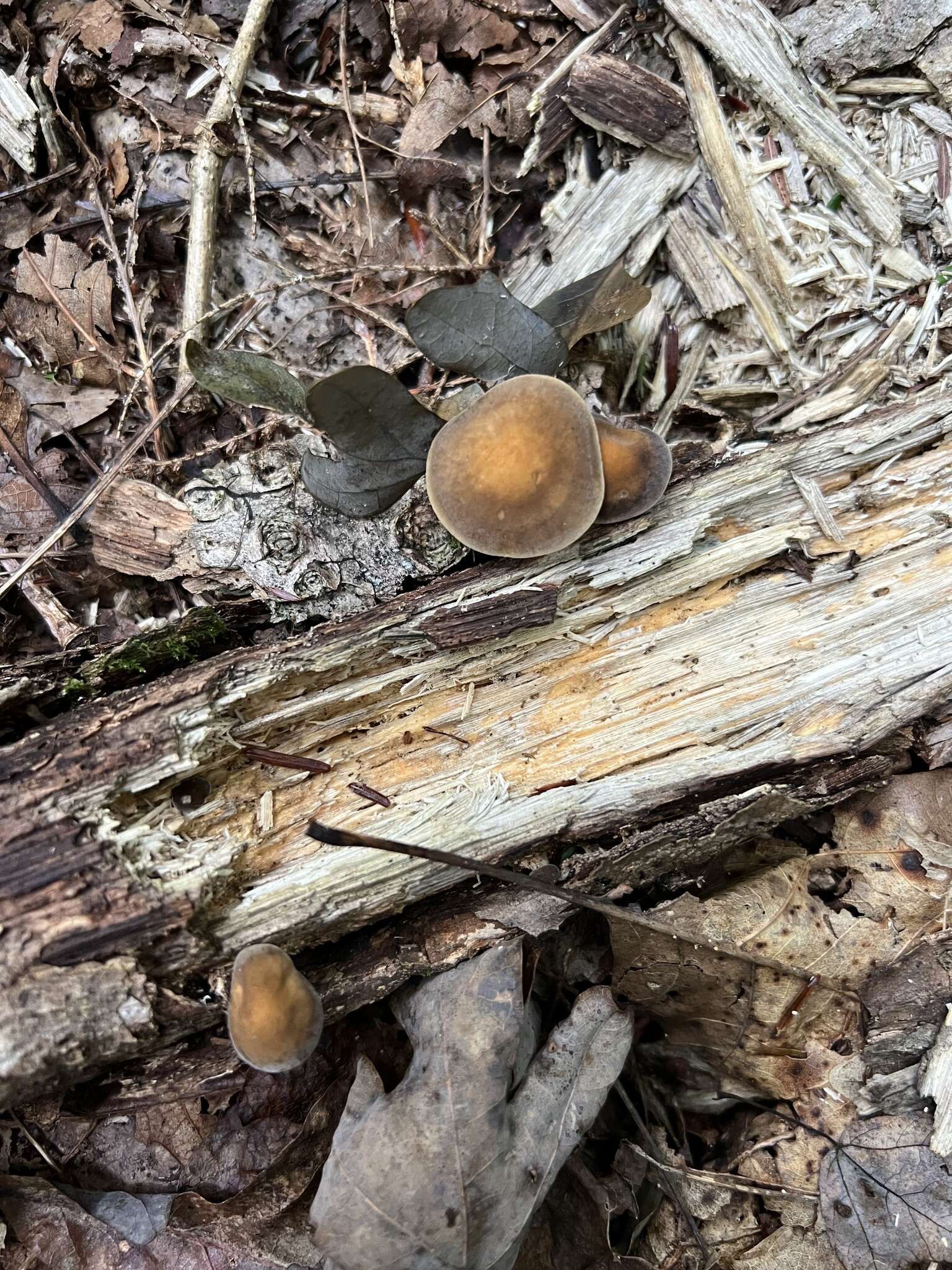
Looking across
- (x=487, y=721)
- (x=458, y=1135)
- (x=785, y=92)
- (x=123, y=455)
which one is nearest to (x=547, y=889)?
(x=487, y=721)

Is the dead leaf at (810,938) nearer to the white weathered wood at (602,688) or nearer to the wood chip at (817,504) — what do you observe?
the white weathered wood at (602,688)

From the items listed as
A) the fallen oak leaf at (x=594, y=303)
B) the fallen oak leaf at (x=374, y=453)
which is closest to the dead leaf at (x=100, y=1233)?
the fallen oak leaf at (x=374, y=453)

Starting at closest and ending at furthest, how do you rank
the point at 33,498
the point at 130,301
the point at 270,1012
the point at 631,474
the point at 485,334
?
the point at 270,1012
the point at 631,474
the point at 485,334
the point at 33,498
the point at 130,301

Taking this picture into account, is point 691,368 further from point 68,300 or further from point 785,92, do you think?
point 68,300

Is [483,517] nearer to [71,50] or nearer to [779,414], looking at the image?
[779,414]

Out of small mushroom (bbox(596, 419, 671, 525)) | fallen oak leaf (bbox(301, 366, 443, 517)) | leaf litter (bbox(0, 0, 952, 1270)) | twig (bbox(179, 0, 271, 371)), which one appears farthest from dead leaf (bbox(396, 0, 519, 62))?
small mushroom (bbox(596, 419, 671, 525))

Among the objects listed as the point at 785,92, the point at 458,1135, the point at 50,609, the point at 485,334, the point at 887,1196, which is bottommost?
the point at 887,1196
